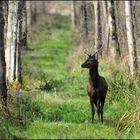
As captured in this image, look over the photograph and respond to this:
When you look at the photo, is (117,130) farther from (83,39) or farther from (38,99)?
(83,39)

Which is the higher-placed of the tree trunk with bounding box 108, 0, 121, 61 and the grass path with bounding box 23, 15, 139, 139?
the tree trunk with bounding box 108, 0, 121, 61

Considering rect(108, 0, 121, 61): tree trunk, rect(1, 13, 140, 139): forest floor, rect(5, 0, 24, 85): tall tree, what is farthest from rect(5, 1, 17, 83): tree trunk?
rect(108, 0, 121, 61): tree trunk

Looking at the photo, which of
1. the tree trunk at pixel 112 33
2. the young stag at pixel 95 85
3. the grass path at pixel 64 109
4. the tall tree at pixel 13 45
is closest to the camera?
the grass path at pixel 64 109

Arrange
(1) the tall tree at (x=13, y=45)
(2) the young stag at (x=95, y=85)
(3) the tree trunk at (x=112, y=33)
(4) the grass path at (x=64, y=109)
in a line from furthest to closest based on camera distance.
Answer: (3) the tree trunk at (x=112, y=33) < (1) the tall tree at (x=13, y=45) < (2) the young stag at (x=95, y=85) < (4) the grass path at (x=64, y=109)

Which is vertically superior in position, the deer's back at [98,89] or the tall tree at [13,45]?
the tall tree at [13,45]

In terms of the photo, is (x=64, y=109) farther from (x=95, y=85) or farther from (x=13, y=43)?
(x=13, y=43)

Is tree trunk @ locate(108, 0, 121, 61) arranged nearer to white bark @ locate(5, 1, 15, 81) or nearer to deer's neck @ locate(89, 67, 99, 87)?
white bark @ locate(5, 1, 15, 81)

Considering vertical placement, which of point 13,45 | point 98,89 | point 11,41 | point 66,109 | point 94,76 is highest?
point 11,41

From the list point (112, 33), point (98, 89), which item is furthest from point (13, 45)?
point (112, 33)

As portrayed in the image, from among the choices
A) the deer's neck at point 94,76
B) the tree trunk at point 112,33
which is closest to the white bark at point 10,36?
the tree trunk at point 112,33

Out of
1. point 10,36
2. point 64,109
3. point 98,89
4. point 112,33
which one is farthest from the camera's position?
point 112,33

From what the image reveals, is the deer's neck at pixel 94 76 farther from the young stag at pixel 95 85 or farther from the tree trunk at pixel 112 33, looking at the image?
the tree trunk at pixel 112 33

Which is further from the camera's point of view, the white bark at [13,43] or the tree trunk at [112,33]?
the tree trunk at [112,33]

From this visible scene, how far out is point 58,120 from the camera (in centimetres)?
1334
